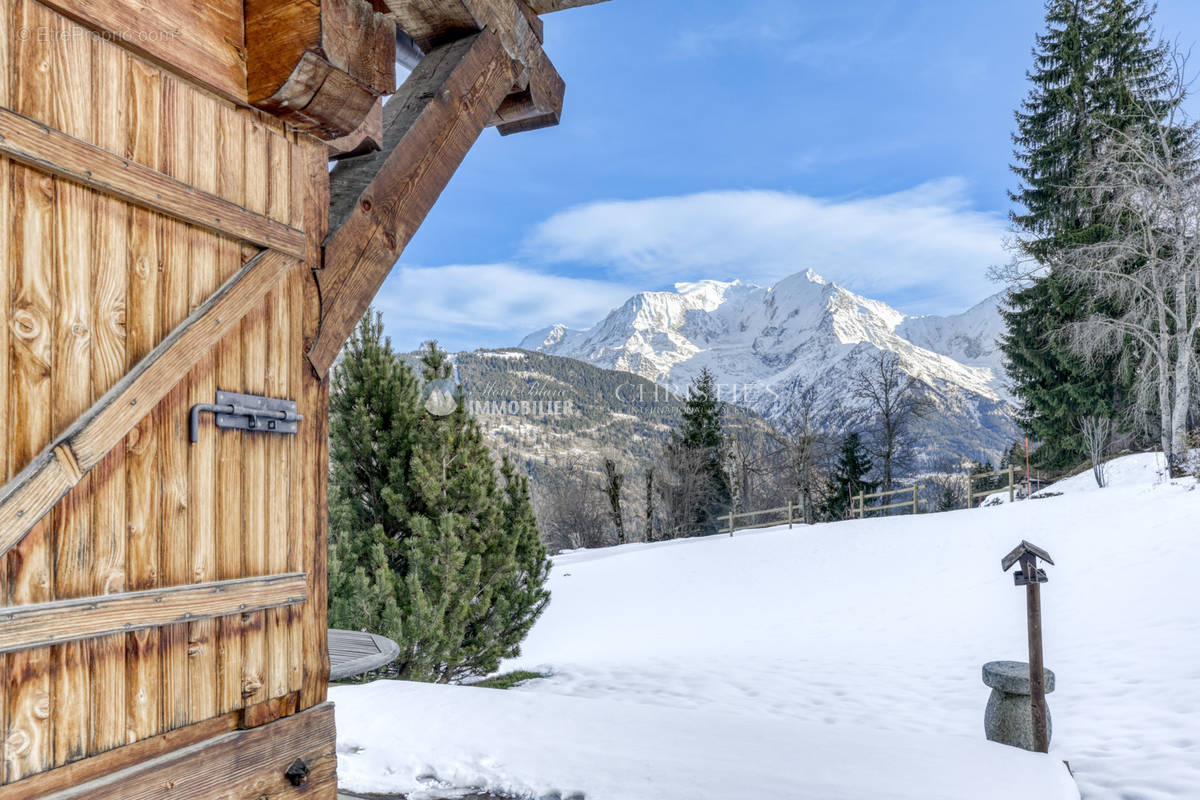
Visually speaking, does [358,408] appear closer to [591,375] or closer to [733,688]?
[733,688]

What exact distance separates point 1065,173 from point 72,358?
81.6ft

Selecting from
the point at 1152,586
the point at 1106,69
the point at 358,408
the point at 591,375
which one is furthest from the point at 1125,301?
the point at 591,375

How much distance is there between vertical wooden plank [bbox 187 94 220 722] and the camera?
1.63 meters

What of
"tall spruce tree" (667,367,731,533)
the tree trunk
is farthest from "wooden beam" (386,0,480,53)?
"tall spruce tree" (667,367,731,533)

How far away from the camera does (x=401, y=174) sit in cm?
220

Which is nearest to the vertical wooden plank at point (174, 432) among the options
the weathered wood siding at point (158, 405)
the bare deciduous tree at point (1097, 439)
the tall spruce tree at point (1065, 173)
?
the weathered wood siding at point (158, 405)

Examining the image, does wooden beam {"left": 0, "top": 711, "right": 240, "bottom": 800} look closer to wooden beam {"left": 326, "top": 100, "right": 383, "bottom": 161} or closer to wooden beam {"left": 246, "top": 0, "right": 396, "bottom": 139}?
wooden beam {"left": 246, "top": 0, "right": 396, "bottom": 139}

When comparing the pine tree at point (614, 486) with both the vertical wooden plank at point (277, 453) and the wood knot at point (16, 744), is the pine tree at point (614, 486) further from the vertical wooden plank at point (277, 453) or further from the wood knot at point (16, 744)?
the wood knot at point (16, 744)

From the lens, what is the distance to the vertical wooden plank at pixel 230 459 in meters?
1.69

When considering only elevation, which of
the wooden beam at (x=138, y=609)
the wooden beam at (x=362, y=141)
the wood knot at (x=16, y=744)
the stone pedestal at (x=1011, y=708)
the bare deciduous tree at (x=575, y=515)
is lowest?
the bare deciduous tree at (x=575, y=515)

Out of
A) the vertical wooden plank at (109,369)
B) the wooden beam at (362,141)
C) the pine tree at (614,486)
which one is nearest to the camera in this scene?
the vertical wooden plank at (109,369)

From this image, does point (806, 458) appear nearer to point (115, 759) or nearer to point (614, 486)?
point (614, 486)

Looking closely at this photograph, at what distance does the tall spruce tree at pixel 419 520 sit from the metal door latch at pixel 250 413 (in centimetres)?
419

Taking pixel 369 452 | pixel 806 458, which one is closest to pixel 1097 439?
pixel 806 458
